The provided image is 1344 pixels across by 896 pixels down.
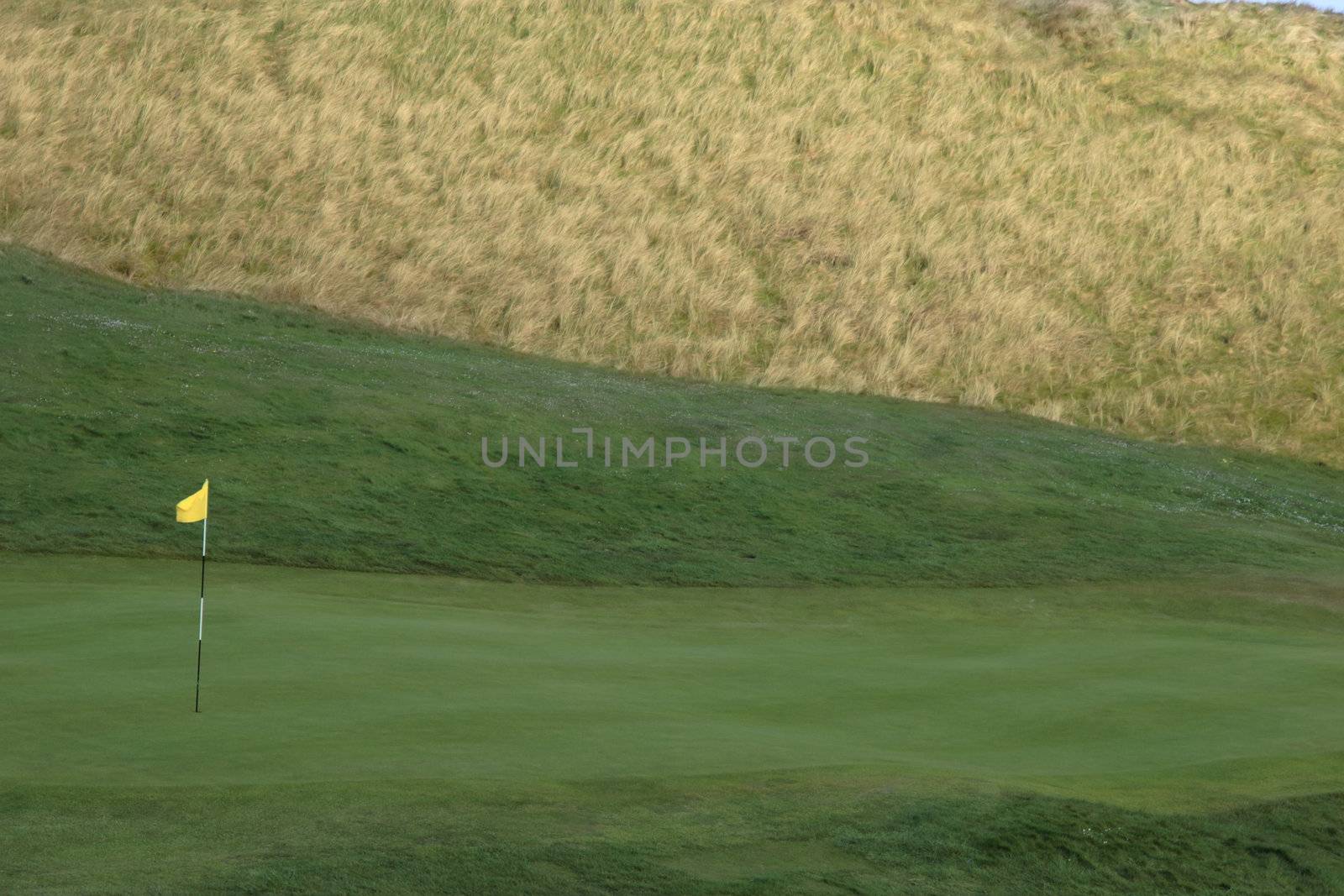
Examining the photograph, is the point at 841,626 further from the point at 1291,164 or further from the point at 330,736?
the point at 1291,164

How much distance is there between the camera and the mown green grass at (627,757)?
13.8ft

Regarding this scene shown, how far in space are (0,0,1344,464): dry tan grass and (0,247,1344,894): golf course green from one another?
6019 mm

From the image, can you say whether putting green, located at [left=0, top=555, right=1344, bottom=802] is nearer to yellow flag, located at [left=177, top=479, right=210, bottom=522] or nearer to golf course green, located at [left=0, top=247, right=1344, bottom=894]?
golf course green, located at [left=0, top=247, right=1344, bottom=894]

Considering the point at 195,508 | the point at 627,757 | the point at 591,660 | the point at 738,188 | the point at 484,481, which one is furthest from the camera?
the point at 738,188

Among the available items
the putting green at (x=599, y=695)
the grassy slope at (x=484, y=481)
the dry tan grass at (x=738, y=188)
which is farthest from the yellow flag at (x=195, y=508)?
the dry tan grass at (x=738, y=188)

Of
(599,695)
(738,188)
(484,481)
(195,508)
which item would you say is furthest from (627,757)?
(738,188)

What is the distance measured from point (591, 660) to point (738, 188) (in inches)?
772

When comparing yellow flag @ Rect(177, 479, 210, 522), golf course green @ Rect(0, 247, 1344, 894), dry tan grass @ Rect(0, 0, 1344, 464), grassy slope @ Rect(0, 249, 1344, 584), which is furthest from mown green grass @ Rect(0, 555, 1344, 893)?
dry tan grass @ Rect(0, 0, 1344, 464)

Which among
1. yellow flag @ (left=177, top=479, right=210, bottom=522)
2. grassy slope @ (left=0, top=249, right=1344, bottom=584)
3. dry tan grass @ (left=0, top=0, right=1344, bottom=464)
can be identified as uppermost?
dry tan grass @ (left=0, top=0, right=1344, bottom=464)

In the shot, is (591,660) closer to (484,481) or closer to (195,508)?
(195,508)

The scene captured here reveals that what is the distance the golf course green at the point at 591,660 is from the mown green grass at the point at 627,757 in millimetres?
17

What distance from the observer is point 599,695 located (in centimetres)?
588

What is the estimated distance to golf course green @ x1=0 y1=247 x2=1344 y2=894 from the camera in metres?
4.39

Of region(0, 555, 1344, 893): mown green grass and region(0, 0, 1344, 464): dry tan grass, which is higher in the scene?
region(0, 0, 1344, 464): dry tan grass
